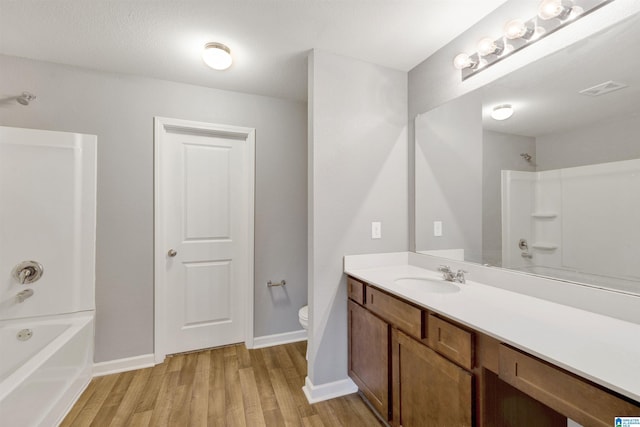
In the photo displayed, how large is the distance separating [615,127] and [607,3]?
0.51 m

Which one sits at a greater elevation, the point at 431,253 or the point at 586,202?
the point at 586,202

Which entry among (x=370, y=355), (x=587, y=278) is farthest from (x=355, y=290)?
(x=587, y=278)

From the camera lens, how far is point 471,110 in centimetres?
166

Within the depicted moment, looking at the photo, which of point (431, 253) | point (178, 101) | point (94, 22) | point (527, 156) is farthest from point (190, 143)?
point (527, 156)

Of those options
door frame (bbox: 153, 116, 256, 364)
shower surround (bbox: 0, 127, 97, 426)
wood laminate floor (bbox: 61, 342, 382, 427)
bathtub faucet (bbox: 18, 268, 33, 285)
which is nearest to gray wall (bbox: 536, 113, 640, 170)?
wood laminate floor (bbox: 61, 342, 382, 427)

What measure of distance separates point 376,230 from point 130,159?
2061 mm

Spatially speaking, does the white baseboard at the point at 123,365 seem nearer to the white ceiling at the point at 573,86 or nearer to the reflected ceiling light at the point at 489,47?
the white ceiling at the point at 573,86

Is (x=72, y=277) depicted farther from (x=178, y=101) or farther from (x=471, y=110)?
(x=471, y=110)

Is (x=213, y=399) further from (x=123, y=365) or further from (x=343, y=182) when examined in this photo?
(x=343, y=182)

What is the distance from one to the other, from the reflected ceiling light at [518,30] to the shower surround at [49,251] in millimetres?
2854

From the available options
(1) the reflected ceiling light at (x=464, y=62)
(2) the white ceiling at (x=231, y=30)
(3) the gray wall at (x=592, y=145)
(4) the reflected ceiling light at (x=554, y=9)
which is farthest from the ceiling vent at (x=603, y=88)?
(2) the white ceiling at (x=231, y=30)

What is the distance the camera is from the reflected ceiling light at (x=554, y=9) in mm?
1158

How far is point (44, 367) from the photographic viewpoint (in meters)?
1.45

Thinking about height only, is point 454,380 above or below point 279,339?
above
